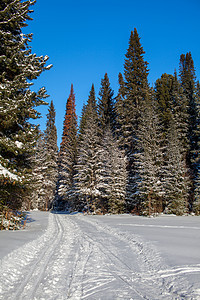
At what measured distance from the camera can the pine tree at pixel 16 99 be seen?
31.6ft

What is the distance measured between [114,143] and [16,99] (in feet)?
58.5

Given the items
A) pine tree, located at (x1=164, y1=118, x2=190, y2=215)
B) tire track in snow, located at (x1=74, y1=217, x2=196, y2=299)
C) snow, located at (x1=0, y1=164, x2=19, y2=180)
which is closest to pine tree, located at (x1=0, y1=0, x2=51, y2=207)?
snow, located at (x1=0, y1=164, x2=19, y2=180)

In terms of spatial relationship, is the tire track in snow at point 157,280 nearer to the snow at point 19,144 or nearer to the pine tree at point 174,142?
the snow at point 19,144

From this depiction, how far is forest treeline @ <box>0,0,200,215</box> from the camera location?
1052 centimetres

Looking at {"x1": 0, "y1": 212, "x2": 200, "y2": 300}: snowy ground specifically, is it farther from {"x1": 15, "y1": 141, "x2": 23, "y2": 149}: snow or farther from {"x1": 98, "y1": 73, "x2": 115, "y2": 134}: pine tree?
{"x1": 98, "y1": 73, "x2": 115, "y2": 134}: pine tree

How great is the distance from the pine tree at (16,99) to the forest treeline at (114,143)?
0.14 feet

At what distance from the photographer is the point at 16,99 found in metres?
9.98

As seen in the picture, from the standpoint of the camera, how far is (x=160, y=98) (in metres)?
32.2

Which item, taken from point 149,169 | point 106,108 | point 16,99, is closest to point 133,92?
point 106,108

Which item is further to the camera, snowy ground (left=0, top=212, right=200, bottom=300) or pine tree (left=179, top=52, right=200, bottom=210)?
pine tree (left=179, top=52, right=200, bottom=210)

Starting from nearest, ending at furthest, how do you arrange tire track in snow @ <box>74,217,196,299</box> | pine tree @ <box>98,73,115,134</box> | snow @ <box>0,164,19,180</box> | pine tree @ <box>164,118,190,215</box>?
1. tire track in snow @ <box>74,217,196,299</box>
2. snow @ <box>0,164,19,180</box>
3. pine tree @ <box>164,118,190,215</box>
4. pine tree @ <box>98,73,115,134</box>

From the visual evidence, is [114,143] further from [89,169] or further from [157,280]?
[157,280]

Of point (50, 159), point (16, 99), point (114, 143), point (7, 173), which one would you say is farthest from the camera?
point (50, 159)

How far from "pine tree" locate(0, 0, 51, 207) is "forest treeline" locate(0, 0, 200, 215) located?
0.14 ft
